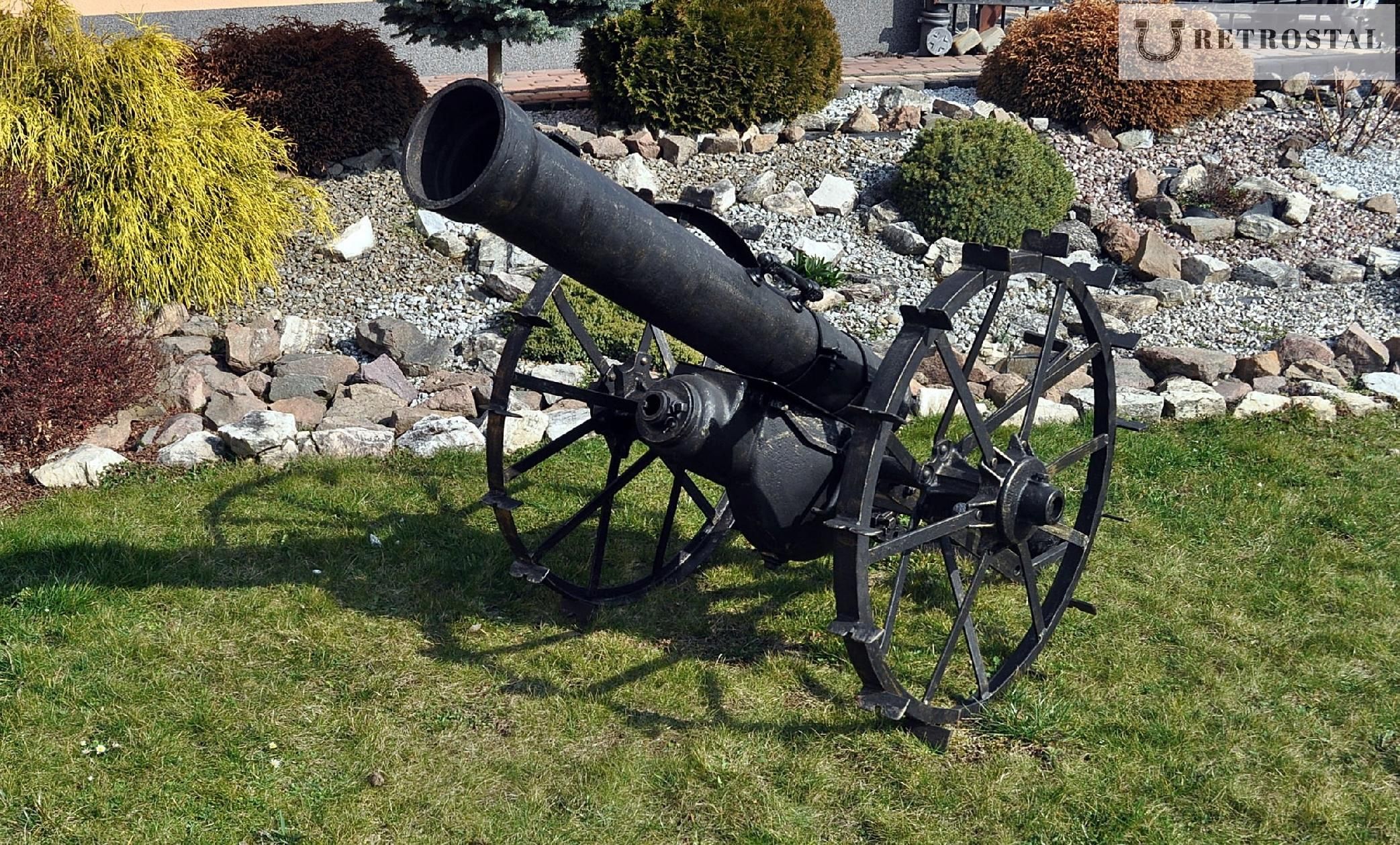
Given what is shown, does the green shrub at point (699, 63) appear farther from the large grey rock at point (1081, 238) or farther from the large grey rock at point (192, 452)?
the large grey rock at point (192, 452)

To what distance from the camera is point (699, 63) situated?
9.90 metres

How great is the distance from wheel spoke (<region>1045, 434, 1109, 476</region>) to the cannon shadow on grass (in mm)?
1057

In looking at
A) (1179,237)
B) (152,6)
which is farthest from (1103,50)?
(152,6)

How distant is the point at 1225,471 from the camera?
6.20 m

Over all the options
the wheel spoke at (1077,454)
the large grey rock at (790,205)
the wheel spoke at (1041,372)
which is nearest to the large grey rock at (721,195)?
the large grey rock at (790,205)

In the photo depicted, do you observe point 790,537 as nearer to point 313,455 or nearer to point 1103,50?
point 313,455

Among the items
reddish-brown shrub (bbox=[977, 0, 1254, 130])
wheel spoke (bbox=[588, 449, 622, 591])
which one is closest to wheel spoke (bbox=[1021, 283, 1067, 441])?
wheel spoke (bbox=[588, 449, 622, 591])

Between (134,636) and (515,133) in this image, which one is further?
(134,636)

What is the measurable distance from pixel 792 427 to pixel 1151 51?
8.57m

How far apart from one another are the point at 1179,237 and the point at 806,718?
6.64 metres

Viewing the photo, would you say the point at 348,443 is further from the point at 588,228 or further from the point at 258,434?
the point at 588,228

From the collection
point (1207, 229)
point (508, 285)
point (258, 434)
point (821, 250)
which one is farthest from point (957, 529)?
point (1207, 229)

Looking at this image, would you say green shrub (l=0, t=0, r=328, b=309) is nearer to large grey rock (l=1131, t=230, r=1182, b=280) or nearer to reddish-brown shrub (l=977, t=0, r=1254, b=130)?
large grey rock (l=1131, t=230, r=1182, b=280)

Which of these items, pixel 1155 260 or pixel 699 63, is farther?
pixel 699 63
